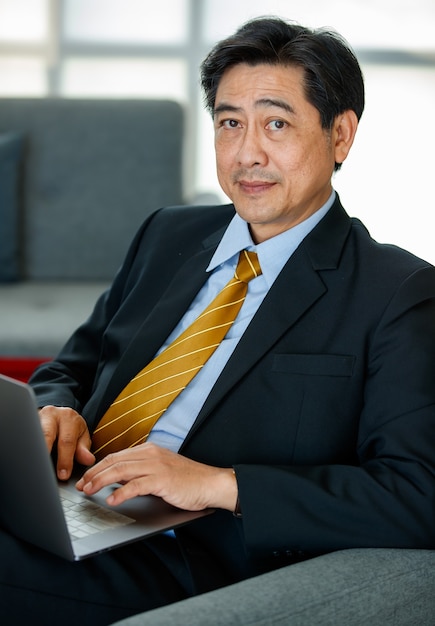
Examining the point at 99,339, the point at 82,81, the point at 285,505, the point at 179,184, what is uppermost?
the point at 82,81

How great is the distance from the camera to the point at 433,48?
4293 millimetres

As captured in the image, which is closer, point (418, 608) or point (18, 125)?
point (418, 608)

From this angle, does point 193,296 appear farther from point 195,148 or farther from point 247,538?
point 195,148

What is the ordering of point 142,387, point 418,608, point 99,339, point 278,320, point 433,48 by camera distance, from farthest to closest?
point 433,48
point 99,339
point 142,387
point 278,320
point 418,608

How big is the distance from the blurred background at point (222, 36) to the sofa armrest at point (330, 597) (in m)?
3.17

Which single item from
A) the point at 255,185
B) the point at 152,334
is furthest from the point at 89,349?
the point at 255,185

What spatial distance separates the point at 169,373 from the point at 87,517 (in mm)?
353

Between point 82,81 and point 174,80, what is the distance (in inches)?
16.1

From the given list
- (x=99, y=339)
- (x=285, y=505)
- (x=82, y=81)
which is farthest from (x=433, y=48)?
(x=285, y=505)

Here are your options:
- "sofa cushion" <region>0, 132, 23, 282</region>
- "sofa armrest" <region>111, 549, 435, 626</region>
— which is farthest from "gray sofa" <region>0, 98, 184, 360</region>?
"sofa armrest" <region>111, 549, 435, 626</region>

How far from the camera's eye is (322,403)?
1439 millimetres

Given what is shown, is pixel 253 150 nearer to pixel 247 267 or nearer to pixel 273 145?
pixel 273 145

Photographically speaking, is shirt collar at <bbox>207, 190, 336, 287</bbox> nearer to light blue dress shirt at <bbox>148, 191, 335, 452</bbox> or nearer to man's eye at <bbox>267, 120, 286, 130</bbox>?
light blue dress shirt at <bbox>148, 191, 335, 452</bbox>

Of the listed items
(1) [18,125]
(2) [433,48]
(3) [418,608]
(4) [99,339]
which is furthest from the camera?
(2) [433,48]
